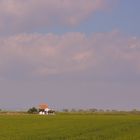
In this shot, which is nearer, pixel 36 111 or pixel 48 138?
pixel 48 138

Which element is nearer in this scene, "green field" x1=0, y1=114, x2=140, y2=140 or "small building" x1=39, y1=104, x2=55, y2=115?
"green field" x1=0, y1=114, x2=140, y2=140

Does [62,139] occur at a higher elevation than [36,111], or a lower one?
lower

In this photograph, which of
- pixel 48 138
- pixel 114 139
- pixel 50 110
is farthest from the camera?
pixel 50 110

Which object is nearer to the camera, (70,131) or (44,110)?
(70,131)

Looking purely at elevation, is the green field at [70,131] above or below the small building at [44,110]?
below

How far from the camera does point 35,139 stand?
38344mm

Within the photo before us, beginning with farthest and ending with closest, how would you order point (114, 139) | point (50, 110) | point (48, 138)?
point (50, 110) < point (48, 138) < point (114, 139)

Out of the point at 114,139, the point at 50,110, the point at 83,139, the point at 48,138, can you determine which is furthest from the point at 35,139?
the point at 50,110

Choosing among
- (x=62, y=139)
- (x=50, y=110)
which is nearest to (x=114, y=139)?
(x=62, y=139)

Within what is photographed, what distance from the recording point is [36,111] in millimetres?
195250

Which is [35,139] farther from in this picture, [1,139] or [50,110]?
[50,110]

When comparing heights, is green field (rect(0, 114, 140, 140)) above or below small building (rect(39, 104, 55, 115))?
below

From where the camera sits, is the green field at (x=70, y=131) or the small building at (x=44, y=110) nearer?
the green field at (x=70, y=131)

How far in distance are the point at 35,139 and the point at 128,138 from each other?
7068 mm
